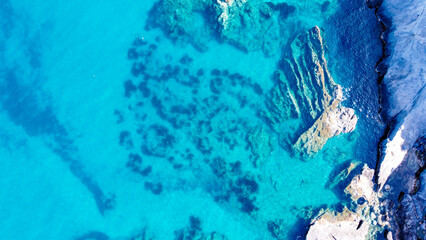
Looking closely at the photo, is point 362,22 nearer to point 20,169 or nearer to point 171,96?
point 171,96

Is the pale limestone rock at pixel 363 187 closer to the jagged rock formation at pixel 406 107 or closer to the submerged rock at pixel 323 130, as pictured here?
the jagged rock formation at pixel 406 107

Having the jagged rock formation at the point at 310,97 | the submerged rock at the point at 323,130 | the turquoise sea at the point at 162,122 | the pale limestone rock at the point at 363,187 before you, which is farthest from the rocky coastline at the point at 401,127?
the jagged rock formation at the point at 310,97

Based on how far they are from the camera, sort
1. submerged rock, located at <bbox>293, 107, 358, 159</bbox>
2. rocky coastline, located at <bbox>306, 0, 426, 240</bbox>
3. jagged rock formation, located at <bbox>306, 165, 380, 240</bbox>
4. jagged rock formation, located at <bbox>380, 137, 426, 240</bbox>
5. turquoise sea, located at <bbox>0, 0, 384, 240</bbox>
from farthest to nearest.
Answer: turquoise sea, located at <bbox>0, 0, 384, 240</bbox>, submerged rock, located at <bbox>293, 107, 358, 159</bbox>, jagged rock formation, located at <bbox>306, 165, 380, 240</bbox>, rocky coastline, located at <bbox>306, 0, 426, 240</bbox>, jagged rock formation, located at <bbox>380, 137, 426, 240</bbox>

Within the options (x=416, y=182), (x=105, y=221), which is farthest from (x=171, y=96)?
(x=416, y=182)

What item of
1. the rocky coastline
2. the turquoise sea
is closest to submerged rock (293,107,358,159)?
the turquoise sea

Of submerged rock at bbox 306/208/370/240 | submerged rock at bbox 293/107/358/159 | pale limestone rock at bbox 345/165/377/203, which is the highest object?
submerged rock at bbox 293/107/358/159

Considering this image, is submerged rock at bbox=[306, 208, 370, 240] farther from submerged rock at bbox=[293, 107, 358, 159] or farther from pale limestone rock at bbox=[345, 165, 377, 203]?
submerged rock at bbox=[293, 107, 358, 159]
